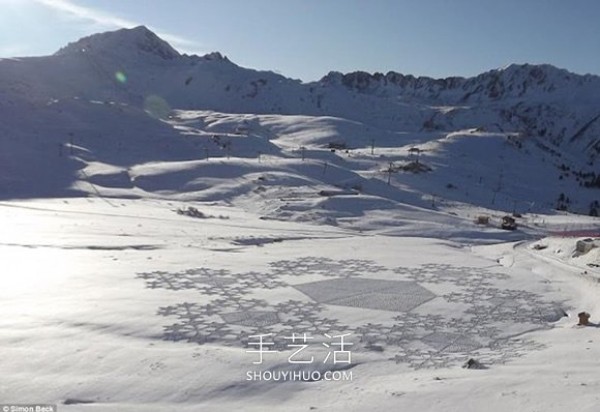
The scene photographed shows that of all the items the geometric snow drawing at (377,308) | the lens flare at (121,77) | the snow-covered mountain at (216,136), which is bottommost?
the geometric snow drawing at (377,308)

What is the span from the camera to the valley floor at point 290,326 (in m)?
6.12

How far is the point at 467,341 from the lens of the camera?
8.73 meters

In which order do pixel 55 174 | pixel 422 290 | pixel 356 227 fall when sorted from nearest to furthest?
pixel 422 290 < pixel 356 227 < pixel 55 174

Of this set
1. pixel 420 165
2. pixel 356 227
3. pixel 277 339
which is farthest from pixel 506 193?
pixel 277 339

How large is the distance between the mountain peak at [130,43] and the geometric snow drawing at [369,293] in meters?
146

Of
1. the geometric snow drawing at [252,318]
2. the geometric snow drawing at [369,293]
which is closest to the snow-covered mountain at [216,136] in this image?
the geometric snow drawing at [369,293]

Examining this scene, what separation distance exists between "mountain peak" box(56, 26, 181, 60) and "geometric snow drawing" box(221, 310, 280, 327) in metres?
148

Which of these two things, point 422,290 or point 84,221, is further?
point 84,221

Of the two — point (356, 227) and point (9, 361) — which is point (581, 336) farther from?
point (356, 227)

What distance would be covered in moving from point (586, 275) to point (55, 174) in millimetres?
A: 35326

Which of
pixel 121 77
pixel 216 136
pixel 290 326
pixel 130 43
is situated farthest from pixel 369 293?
pixel 130 43

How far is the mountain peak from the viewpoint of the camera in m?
153

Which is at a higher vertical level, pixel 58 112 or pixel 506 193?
pixel 58 112

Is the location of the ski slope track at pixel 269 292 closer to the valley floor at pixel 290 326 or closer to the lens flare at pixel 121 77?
the valley floor at pixel 290 326
